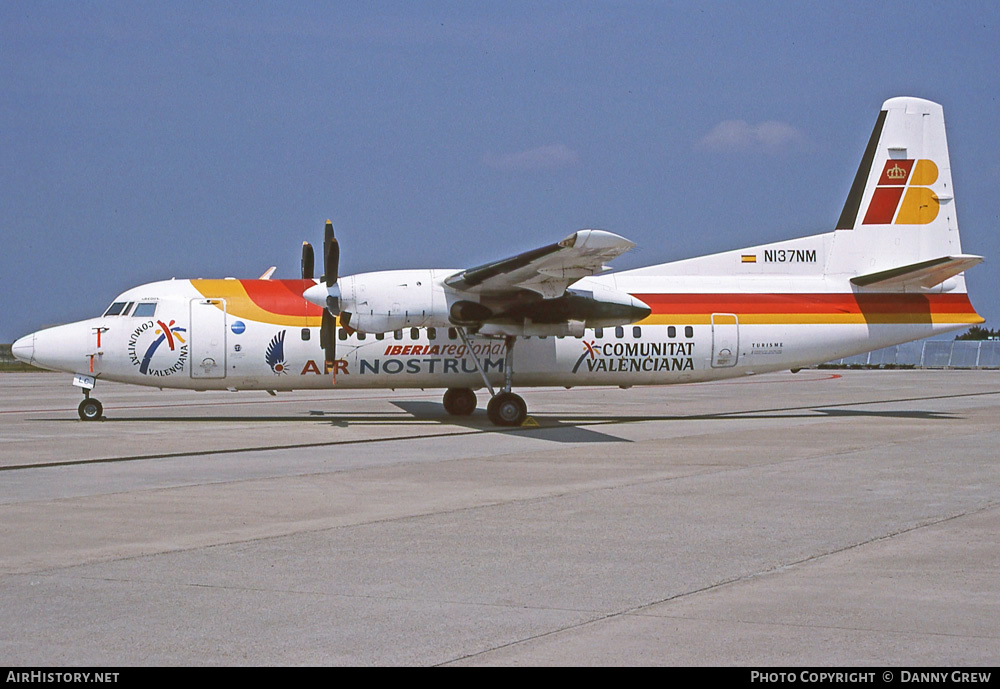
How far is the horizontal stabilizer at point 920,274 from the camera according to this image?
22828 millimetres

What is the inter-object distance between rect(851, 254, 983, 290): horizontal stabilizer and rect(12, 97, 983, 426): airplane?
2.1 inches

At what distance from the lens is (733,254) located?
2502 centimetres

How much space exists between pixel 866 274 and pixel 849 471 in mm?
11698

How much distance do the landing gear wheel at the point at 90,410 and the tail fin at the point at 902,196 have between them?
57.2 ft

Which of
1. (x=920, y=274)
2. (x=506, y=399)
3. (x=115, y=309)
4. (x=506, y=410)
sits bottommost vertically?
(x=506, y=410)

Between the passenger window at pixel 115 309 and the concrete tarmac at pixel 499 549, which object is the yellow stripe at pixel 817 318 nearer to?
the concrete tarmac at pixel 499 549

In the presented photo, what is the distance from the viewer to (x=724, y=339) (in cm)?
2388

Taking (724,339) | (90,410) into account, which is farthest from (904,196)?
(90,410)

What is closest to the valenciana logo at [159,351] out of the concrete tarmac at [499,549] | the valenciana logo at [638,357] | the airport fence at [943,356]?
the concrete tarmac at [499,549]

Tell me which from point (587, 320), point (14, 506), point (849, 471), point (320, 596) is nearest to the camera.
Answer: point (320, 596)

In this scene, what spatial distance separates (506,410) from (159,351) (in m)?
7.59

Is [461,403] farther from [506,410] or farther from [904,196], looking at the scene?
[904,196]

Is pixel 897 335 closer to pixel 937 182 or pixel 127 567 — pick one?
pixel 937 182
